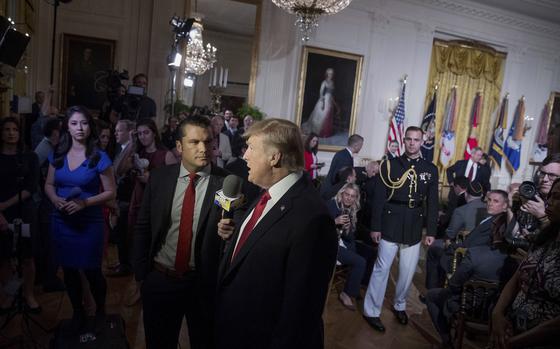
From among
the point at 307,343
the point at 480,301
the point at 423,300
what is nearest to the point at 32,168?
the point at 307,343

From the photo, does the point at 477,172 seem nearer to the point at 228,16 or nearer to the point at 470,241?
the point at 470,241

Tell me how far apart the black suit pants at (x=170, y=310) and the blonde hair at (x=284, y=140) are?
39.7 inches

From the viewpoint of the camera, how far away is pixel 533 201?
2.65 metres

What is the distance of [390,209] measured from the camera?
391 centimetres

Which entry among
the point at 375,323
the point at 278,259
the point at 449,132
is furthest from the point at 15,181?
the point at 449,132

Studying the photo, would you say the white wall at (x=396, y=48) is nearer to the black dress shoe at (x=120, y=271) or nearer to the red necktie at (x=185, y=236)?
the black dress shoe at (x=120, y=271)

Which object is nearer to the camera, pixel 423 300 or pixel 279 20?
pixel 423 300

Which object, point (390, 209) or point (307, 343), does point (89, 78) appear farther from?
point (307, 343)

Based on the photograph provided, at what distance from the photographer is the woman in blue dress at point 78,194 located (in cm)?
293

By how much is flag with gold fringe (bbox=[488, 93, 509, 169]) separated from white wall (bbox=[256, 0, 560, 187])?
0.39m

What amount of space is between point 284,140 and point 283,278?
1.83ft

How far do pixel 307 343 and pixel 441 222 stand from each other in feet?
14.6

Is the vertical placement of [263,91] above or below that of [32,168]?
above

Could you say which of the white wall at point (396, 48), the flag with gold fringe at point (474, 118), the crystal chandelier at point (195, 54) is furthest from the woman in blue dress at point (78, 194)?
the flag with gold fringe at point (474, 118)
